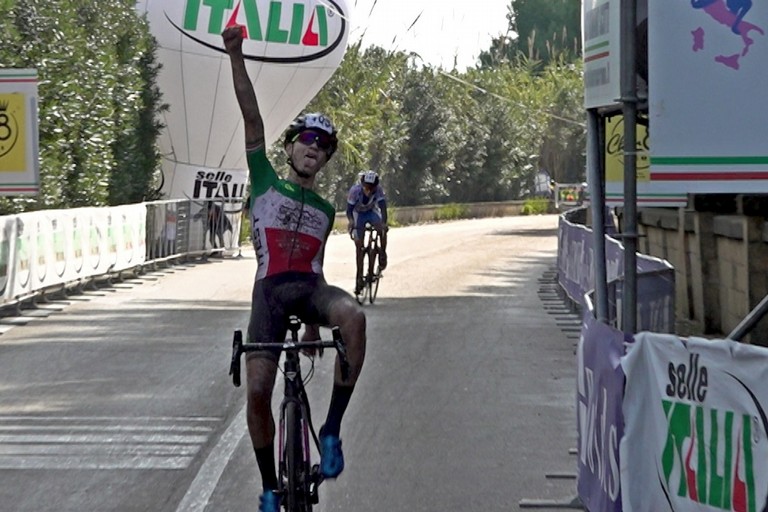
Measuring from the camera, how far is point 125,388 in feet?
46.4

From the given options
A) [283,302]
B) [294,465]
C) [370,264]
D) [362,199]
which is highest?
[362,199]

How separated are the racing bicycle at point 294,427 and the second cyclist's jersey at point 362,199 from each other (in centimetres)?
1413

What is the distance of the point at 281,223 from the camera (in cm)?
759

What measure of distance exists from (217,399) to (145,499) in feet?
13.4

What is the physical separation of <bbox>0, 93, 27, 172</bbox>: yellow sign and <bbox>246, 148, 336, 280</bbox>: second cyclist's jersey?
53.9ft

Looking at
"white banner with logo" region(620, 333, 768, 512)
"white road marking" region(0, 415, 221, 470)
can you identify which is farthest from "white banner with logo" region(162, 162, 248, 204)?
"white banner with logo" region(620, 333, 768, 512)

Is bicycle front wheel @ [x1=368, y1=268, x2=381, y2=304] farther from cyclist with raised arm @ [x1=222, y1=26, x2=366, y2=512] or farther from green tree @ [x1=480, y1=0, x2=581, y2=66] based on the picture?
green tree @ [x1=480, y1=0, x2=581, y2=66]

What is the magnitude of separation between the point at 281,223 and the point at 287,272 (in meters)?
0.23

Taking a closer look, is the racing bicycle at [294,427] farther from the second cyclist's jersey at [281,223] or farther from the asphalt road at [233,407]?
the asphalt road at [233,407]

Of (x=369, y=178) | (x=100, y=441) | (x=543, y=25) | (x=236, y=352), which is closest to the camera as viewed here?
(x=236, y=352)

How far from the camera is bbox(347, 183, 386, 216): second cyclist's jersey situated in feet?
70.8

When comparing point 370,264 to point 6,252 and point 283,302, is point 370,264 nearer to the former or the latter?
point 6,252

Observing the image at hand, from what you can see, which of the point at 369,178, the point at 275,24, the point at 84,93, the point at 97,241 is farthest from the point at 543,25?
the point at 369,178

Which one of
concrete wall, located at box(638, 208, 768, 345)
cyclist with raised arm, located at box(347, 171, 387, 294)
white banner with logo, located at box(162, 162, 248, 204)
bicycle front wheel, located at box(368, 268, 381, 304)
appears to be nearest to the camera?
concrete wall, located at box(638, 208, 768, 345)
